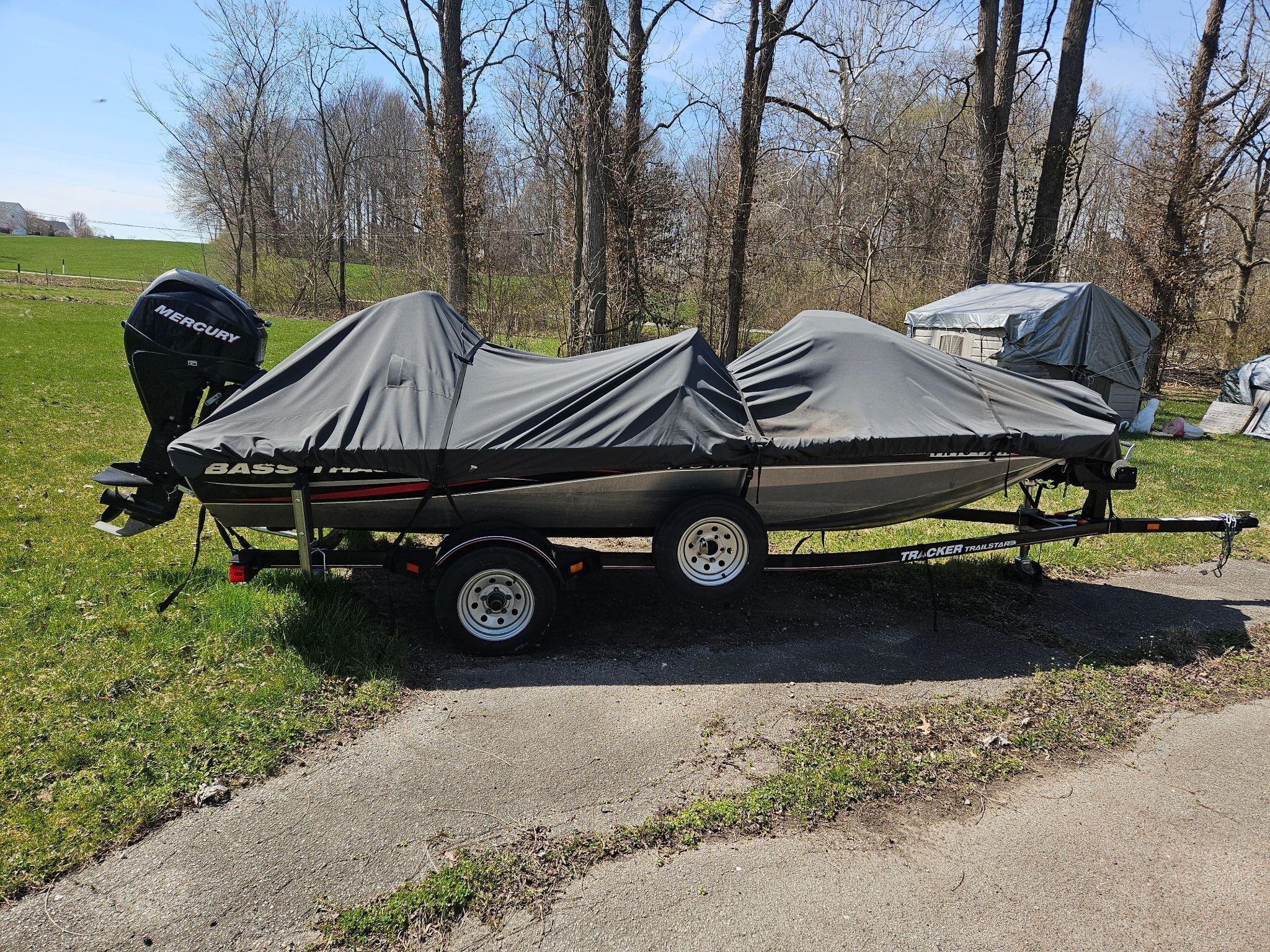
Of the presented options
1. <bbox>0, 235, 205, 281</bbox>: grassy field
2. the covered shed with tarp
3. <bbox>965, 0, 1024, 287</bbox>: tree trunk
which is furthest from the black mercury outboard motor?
<bbox>0, 235, 205, 281</bbox>: grassy field

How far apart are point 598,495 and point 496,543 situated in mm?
738

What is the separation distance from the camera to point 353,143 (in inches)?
1575

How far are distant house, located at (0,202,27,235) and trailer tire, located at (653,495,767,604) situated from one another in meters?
103

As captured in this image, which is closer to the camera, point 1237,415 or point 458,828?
point 458,828

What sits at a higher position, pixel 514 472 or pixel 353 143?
pixel 353 143

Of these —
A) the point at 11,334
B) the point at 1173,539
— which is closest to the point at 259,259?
the point at 11,334

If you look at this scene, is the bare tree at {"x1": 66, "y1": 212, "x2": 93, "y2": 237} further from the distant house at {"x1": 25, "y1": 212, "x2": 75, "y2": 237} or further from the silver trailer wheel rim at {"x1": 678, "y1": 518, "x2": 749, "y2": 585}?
the silver trailer wheel rim at {"x1": 678, "y1": 518, "x2": 749, "y2": 585}

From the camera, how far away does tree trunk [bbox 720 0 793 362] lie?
50.2 feet

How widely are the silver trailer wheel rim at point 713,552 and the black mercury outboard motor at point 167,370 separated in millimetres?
3463

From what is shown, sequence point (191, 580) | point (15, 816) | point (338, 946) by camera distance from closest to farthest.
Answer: point (338, 946), point (15, 816), point (191, 580)

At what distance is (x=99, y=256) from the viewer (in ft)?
200

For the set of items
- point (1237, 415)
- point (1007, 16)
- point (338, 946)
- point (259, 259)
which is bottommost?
point (338, 946)

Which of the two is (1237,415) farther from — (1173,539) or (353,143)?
(353,143)

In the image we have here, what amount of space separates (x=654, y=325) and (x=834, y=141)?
29.9 feet
